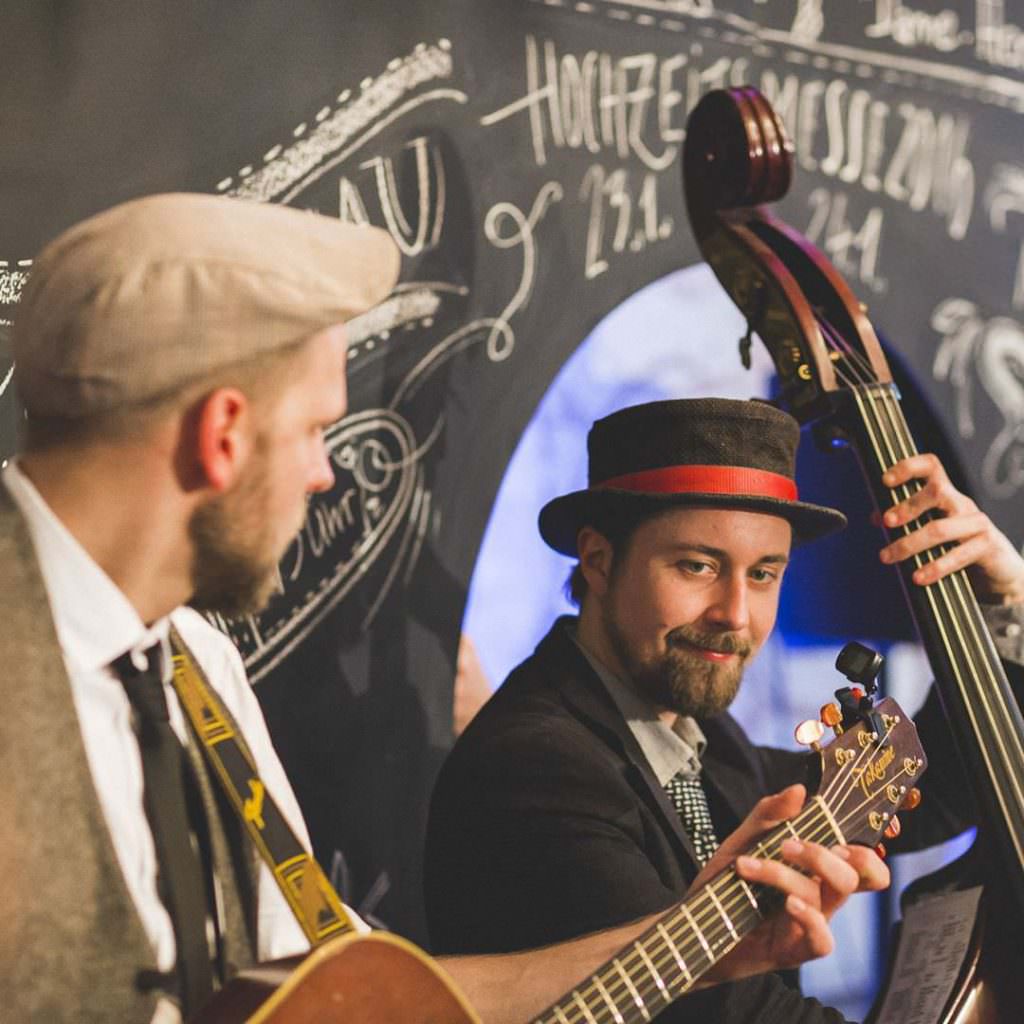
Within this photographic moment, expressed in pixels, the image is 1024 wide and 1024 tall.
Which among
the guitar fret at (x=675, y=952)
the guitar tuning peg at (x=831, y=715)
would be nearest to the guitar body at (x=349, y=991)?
the guitar fret at (x=675, y=952)

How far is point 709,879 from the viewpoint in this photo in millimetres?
1898

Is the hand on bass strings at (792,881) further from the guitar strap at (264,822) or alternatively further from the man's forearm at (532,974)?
the guitar strap at (264,822)

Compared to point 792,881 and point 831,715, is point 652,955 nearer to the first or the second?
point 792,881

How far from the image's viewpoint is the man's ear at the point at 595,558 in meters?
2.57

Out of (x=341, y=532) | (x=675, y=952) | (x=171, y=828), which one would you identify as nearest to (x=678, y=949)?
(x=675, y=952)

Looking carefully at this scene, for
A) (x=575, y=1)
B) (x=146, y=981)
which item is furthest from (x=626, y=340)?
(x=146, y=981)

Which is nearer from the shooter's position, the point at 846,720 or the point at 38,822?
the point at 38,822

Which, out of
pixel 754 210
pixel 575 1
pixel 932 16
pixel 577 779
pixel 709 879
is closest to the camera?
pixel 709 879

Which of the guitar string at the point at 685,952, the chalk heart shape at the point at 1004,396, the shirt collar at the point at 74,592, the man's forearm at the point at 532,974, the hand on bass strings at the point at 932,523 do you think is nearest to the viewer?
the shirt collar at the point at 74,592

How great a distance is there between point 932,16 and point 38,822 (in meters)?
3.61

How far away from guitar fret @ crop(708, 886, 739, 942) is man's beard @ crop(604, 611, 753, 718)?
0.62 metres

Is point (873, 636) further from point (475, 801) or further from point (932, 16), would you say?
point (475, 801)

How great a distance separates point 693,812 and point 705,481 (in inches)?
22.5

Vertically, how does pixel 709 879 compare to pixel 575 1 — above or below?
below
